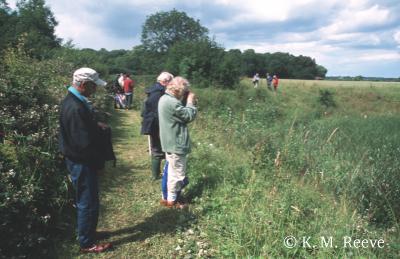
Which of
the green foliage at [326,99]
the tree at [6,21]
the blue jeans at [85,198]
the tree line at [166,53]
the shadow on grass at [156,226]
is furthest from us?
the tree at [6,21]

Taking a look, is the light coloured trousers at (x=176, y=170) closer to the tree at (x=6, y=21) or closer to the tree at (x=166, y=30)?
the tree at (x=6, y=21)

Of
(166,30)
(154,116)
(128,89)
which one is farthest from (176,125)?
(166,30)

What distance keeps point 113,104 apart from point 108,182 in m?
10.9

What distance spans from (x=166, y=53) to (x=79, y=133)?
53.4m

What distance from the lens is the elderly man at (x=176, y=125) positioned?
4.57 metres

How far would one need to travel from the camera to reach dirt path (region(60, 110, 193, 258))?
3.94 metres

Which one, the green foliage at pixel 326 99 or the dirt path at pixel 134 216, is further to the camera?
the green foliage at pixel 326 99

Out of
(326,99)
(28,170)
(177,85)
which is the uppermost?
(177,85)

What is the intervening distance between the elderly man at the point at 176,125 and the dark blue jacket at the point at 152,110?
1029mm

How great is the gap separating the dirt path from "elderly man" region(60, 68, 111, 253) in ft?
1.06

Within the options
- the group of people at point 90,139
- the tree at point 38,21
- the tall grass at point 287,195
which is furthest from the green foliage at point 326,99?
the tree at point 38,21

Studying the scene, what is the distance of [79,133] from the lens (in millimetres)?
3422

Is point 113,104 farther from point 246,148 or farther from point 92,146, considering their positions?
point 92,146

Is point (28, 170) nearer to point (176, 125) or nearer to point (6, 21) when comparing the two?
point (176, 125)
